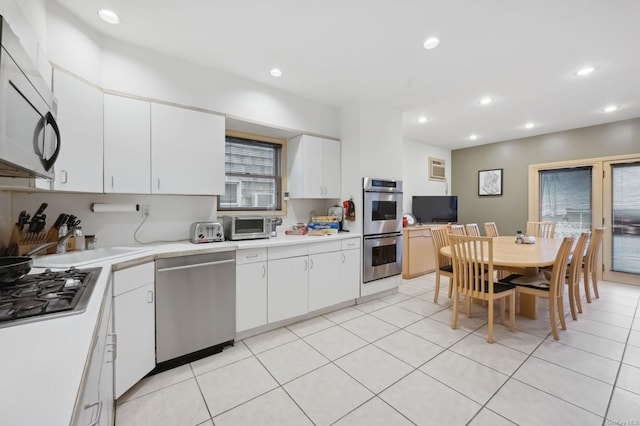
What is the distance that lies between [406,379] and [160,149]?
2791mm

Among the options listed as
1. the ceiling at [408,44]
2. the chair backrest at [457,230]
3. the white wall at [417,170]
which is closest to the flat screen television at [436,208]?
the white wall at [417,170]

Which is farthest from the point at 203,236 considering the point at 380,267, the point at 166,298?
the point at 380,267

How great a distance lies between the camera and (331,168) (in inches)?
144

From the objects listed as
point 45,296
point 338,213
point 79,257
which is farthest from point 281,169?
point 45,296

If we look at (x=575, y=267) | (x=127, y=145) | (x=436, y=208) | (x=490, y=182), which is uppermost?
(x=490, y=182)

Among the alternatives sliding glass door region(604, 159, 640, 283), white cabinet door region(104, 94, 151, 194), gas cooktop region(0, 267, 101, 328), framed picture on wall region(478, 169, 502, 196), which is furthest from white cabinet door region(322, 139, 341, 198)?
sliding glass door region(604, 159, 640, 283)

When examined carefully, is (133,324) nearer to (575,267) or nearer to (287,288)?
(287,288)

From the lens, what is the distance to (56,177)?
180 cm

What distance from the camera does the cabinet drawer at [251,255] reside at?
2.50m

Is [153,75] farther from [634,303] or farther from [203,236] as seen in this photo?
[634,303]

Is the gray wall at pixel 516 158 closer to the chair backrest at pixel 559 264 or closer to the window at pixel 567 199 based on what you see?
the window at pixel 567 199

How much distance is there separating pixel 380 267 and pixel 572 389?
6.94 ft

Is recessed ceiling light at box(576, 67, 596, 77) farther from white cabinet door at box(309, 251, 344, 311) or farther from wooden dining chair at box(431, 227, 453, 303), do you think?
white cabinet door at box(309, 251, 344, 311)

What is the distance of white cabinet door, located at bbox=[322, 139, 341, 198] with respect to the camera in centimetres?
359
